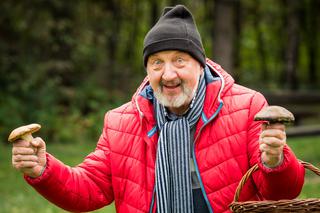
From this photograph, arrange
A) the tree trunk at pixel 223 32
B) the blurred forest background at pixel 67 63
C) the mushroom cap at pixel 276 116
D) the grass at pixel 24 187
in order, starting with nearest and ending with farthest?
the mushroom cap at pixel 276 116 < the grass at pixel 24 187 < the tree trunk at pixel 223 32 < the blurred forest background at pixel 67 63

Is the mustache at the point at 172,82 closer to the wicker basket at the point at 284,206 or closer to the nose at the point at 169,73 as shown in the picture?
the nose at the point at 169,73

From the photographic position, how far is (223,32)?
14.8 m

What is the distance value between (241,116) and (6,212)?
473 centimetres

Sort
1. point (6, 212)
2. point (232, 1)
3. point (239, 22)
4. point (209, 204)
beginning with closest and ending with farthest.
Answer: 1. point (209, 204)
2. point (6, 212)
3. point (232, 1)
4. point (239, 22)

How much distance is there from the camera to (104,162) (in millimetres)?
3721

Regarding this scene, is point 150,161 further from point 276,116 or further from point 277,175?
point 276,116

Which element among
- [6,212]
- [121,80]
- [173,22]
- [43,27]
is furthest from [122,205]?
[121,80]

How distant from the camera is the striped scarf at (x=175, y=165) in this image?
3359 millimetres

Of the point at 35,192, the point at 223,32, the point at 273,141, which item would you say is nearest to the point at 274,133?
the point at 273,141

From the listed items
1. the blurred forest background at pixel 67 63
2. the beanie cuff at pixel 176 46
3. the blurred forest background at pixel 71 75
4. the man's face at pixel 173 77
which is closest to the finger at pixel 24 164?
the man's face at pixel 173 77

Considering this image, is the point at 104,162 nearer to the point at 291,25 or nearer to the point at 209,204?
the point at 209,204

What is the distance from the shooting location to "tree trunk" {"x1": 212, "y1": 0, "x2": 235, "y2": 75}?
14.6 m

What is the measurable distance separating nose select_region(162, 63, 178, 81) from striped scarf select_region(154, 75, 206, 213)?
0.19 meters

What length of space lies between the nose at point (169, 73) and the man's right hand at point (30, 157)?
71 cm
